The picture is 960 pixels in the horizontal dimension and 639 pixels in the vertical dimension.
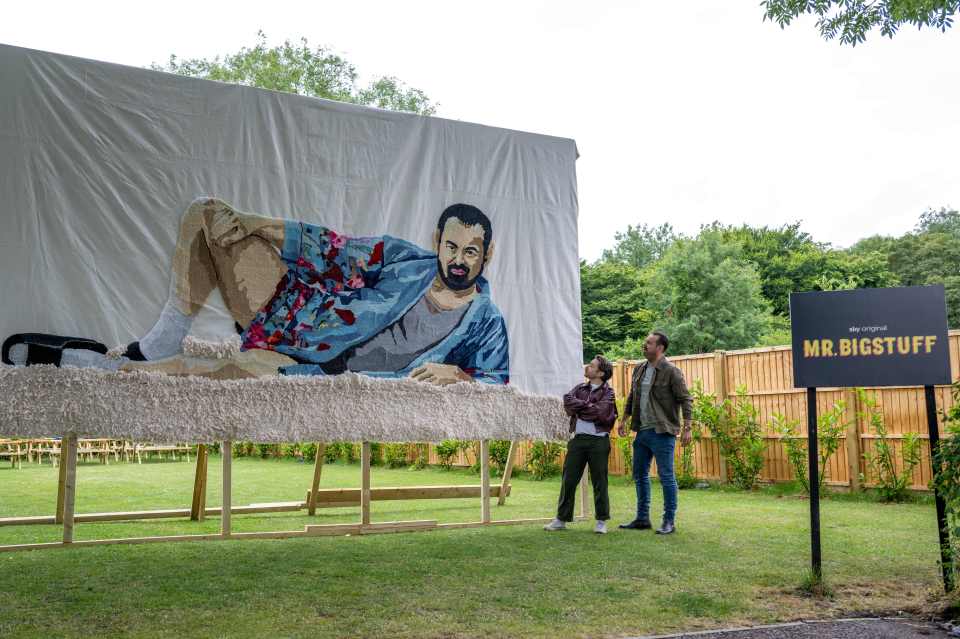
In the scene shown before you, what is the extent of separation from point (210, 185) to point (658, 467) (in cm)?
487

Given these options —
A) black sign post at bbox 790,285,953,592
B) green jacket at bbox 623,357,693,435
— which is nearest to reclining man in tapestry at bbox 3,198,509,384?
green jacket at bbox 623,357,693,435

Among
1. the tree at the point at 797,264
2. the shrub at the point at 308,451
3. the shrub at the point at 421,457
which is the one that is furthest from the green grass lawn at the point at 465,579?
the tree at the point at 797,264

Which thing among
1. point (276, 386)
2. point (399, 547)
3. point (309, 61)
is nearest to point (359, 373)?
point (276, 386)

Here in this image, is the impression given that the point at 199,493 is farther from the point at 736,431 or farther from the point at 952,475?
the point at 736,431

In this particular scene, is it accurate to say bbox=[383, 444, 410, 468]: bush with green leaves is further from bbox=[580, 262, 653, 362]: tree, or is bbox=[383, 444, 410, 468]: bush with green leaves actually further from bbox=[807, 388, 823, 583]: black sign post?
bbox=[580, 262, 653, 362]: tree

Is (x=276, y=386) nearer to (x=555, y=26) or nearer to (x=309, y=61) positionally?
(x=555, y=26)

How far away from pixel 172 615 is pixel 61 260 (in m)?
3.35

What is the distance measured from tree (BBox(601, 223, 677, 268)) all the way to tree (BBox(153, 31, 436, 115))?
27348mm

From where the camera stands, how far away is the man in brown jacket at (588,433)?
8.39 m

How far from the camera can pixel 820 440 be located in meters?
12.0

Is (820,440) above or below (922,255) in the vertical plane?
below

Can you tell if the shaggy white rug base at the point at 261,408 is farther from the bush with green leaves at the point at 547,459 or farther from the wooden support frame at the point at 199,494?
the bush with green leaves at the point at 547,459

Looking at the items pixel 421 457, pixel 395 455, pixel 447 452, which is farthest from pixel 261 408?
pixel 395 455

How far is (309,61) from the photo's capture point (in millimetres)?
34062
